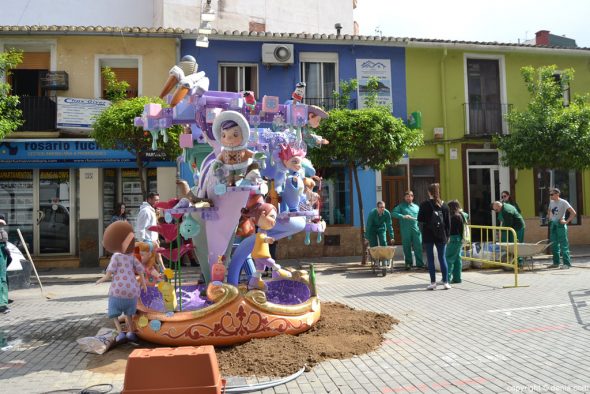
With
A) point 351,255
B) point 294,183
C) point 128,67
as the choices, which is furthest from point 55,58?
point 294,183

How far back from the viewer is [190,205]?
225 inches

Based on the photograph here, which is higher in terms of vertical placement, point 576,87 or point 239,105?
point 576,87

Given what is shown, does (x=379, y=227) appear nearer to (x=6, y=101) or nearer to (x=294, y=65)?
(x=294, y=65)

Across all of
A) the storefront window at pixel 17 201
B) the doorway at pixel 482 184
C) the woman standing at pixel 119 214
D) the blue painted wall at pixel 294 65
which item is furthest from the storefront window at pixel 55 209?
the doorway at pixel 482 184

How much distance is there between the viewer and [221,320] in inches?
210

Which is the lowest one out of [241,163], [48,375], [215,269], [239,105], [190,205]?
[48,375]

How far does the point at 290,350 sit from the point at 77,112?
37.9 ft

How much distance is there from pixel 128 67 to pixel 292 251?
7.43 metres

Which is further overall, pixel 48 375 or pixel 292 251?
pixel 292 251

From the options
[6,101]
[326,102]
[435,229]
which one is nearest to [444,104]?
[326,102]

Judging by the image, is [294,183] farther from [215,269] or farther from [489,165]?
[489,165]

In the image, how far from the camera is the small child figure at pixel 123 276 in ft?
18.5

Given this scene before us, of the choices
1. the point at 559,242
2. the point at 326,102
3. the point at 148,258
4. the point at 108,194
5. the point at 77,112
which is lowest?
the point at 559,242

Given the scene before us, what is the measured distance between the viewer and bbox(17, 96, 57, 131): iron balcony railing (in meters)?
14.3
